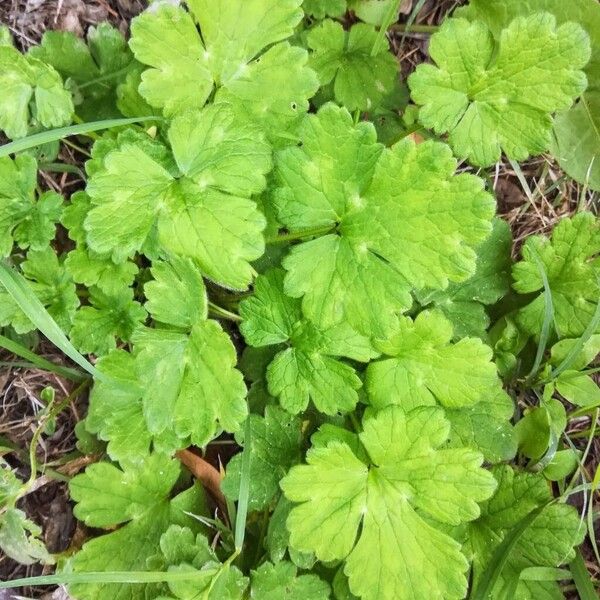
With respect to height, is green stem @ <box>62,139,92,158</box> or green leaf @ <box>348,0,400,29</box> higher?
green leaf @ <box>348,0,400,29</box>

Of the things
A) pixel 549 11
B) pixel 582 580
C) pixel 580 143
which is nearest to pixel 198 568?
pixel 582 580

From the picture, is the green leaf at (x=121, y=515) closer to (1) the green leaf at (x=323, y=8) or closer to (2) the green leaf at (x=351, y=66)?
(2) the green leaf at (x=351, y=66)

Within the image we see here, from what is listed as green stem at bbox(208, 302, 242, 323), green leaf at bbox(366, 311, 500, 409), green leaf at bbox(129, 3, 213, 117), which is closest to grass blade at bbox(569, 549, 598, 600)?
green leaf at bbox(366, 311, 500, 409)

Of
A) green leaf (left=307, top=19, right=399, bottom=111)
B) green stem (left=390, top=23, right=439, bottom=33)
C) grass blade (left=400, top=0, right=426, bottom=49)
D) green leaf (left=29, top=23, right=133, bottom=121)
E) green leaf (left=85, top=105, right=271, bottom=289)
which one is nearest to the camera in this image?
green leaf (left=85, top=105, right=271, bottom=289)

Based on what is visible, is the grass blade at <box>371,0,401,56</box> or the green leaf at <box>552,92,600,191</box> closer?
the grass blade at <box>371,0,401,56</box>

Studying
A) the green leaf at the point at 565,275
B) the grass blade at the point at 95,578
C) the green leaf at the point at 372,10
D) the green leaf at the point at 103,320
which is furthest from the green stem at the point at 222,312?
the green leaf at the point at 372,10

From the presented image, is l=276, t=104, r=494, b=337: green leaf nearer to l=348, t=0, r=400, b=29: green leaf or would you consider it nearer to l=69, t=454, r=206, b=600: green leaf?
l=69, t=454, r=206, b=600: green leaf

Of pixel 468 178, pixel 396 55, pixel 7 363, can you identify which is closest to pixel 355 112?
pixel 396 55

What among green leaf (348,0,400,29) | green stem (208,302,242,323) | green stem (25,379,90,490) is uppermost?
green leaf (348,0,400,29)
